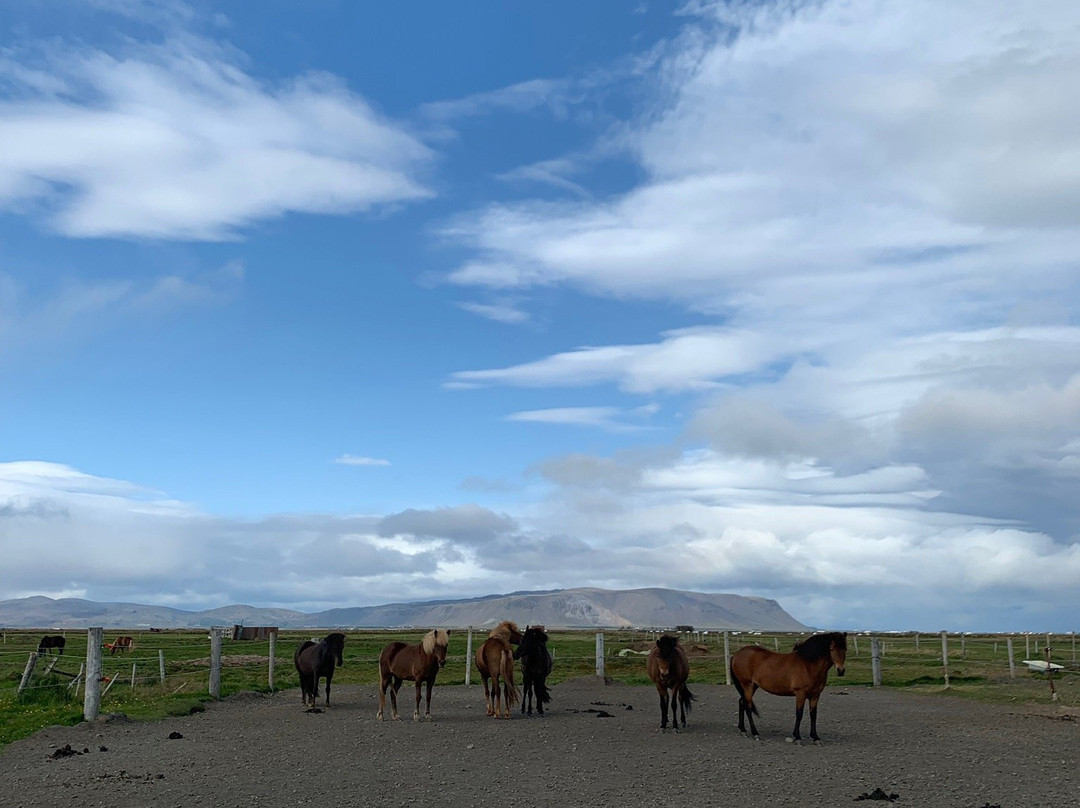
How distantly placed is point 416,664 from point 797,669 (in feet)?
25.6

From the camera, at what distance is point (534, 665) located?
2064 centimetres

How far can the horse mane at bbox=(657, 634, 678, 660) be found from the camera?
17062mm

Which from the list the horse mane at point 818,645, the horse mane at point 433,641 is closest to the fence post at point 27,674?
the horse mane at point 433,641

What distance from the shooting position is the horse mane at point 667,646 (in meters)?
17.1

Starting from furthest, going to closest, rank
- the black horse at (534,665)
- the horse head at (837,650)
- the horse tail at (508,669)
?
the black horse at (534,665) → the horse tail at (508,669) → the horse head at (837,650)

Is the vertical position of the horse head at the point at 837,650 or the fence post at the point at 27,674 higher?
the horse head at the point at 837,650

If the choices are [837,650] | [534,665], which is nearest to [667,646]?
[837,650]

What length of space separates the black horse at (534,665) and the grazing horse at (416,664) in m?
2.09

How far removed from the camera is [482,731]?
57.1ft

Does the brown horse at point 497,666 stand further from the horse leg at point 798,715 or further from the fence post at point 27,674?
the fence post at point 27,674

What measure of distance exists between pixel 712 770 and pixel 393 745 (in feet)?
17.7

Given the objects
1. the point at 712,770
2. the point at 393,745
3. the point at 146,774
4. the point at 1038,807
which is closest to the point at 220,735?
the point at 393,745

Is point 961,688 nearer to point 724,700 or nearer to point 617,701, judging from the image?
point 724,700

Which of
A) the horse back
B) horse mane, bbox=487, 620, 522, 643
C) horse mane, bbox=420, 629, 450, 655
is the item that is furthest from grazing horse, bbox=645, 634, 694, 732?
horse mane, bbox=420, 629, 450, 655
